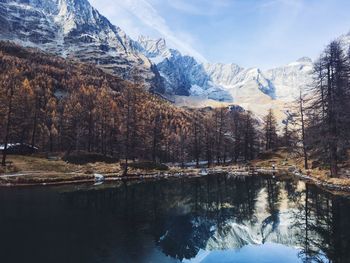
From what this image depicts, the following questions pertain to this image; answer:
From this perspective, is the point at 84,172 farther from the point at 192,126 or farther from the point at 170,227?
the point at 192,126

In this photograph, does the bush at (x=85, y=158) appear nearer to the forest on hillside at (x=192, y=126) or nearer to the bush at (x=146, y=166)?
the forest on hillside at (x=192, y=126)

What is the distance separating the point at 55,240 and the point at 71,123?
286 feet

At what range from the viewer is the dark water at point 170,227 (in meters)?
19.3

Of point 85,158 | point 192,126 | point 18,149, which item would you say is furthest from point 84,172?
point 192,126

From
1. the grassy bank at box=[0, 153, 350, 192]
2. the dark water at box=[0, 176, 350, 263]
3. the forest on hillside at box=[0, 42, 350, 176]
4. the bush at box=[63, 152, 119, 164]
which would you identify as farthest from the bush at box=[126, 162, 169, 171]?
the dark water at box=[0, 176, 350, 263]

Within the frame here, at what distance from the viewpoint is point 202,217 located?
30312mm

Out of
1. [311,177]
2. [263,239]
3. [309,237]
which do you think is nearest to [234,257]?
[263,239]

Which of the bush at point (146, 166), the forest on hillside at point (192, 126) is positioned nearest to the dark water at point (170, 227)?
the forest on hillside at point (192, 126)

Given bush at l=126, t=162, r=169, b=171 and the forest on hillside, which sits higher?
the forest on hillside

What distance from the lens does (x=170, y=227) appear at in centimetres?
2616

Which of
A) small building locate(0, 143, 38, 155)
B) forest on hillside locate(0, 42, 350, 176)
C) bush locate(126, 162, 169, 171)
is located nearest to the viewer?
forest on hillside locate(0, 42, 350, 176)

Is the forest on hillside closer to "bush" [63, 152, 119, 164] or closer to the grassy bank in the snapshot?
the grassy bank

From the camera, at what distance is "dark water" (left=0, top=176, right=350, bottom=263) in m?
19.3

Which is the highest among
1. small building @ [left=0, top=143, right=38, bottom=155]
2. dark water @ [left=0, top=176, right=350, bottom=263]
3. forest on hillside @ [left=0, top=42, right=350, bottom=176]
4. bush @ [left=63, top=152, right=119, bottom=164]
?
forest on hillside @ [left=0, top=42, right=350, bottom=176]
